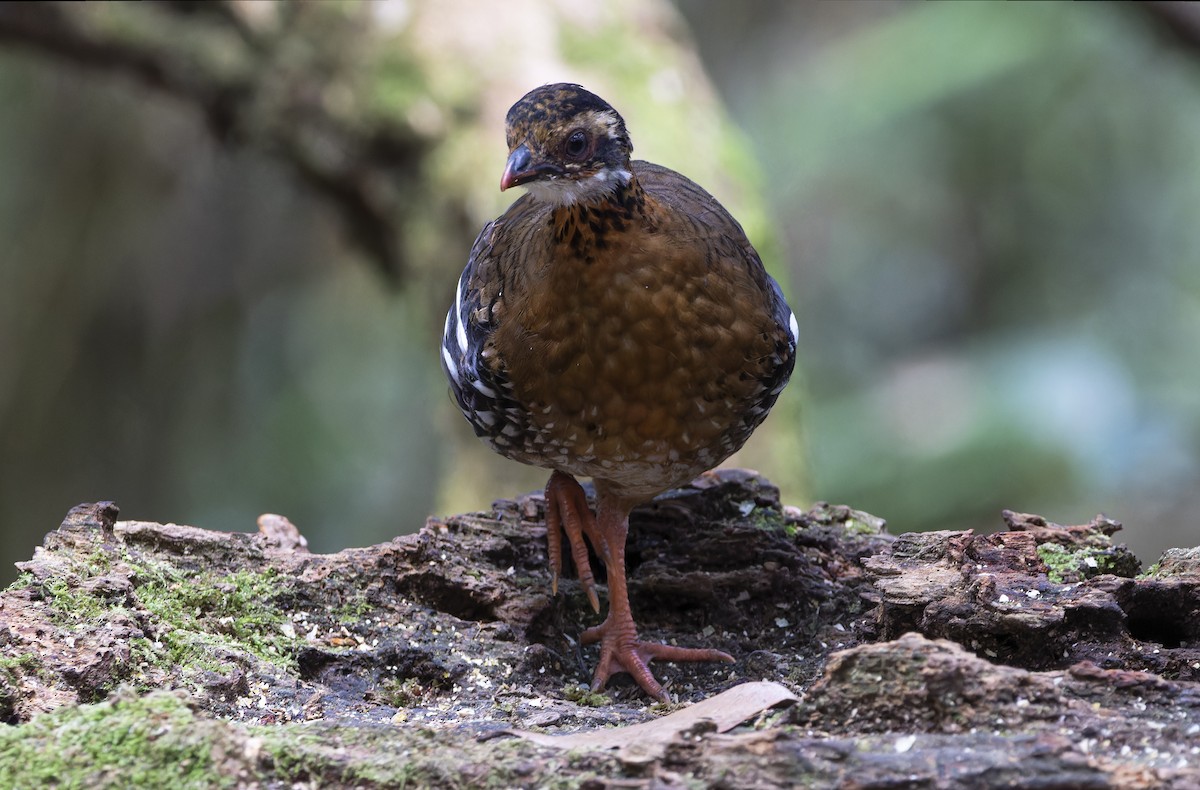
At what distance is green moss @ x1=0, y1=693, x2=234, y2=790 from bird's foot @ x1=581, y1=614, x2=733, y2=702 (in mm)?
1512

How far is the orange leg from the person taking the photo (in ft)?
11.7

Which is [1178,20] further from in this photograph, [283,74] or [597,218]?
[283,74]

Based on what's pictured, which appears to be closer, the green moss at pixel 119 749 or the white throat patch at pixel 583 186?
the green moss at pixel 119 749

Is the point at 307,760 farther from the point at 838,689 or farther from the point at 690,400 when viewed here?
the point at 690,400

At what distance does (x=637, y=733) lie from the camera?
7.98ft

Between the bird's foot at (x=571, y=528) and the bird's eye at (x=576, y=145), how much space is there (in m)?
1.21

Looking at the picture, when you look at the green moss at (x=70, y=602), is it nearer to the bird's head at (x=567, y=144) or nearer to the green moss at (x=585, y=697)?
the green moss at (x=585, y=697)

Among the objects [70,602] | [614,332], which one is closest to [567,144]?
[614,332]

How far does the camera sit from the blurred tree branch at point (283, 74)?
22.4 ft

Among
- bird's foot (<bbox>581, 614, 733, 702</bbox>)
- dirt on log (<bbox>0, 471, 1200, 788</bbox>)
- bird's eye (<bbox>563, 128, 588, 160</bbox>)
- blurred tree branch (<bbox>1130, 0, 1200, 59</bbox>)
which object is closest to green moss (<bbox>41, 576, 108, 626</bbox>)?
dirt on log (<bbox>0, 471, 1200, 788</bbox>)

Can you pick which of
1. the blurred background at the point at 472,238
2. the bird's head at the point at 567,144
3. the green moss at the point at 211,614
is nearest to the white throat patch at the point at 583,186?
the bird's head at the point at 567,144

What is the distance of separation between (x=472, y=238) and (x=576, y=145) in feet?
11.3

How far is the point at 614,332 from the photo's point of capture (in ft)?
11.3

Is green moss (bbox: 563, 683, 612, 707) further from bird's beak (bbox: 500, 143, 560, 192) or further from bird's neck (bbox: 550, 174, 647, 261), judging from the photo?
bird's beak (bbox: 500, 143, 560, 192)
